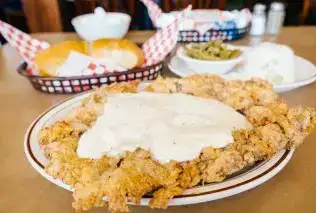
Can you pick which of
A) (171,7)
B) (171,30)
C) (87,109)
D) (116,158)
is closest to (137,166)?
(116,158)

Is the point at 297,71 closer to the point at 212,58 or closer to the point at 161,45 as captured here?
the point at 212,58

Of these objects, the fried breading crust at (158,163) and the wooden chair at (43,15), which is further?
the wooden chair at (43,15)

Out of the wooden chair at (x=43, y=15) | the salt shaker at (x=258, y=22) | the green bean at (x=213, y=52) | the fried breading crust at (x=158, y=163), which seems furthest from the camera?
the wooden chair at (x=43, y=15)

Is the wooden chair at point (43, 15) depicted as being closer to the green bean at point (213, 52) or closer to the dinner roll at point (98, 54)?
the dinner roll at point (98, 54)

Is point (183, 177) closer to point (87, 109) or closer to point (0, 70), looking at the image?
point (87, 109)

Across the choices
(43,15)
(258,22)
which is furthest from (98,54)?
(43,15)

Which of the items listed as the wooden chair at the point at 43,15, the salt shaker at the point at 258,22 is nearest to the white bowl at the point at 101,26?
the salt shaker at the point at 258,22
